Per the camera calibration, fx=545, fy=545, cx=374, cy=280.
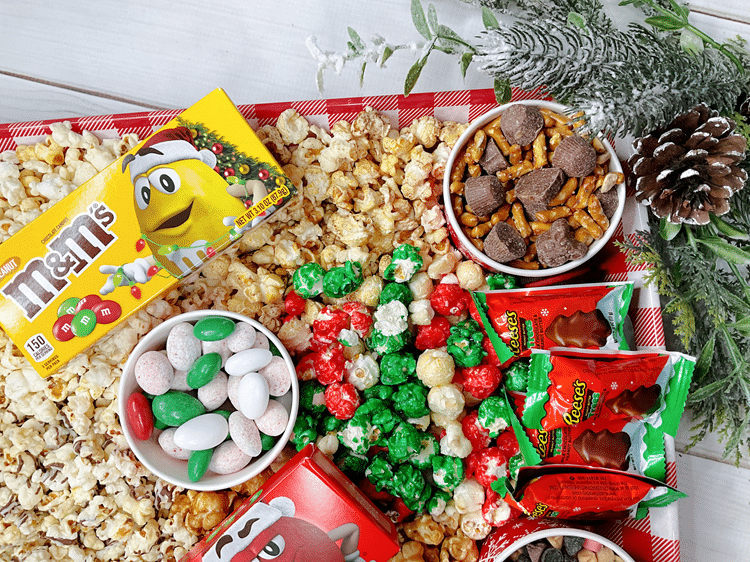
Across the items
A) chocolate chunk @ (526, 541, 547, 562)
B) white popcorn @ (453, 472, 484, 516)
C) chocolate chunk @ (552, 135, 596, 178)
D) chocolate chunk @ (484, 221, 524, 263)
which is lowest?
chocolate chunk @ (526, 541, 547, 562)

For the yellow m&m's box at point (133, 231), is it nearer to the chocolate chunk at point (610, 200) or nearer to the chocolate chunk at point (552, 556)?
the chocolate chunk at point (610, 200)

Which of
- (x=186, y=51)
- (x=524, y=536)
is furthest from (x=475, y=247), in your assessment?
(x=186, y=51)

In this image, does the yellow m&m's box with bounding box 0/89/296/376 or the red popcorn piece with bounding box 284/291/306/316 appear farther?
the red popcorn piece with bounding box 284/291/306/316

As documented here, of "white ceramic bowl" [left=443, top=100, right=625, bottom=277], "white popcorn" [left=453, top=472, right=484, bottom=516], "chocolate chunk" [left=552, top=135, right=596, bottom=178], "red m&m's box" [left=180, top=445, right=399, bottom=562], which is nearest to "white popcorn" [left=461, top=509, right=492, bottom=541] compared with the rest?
"white popcorn" [left=453, top=472, right=484, bottom=516]

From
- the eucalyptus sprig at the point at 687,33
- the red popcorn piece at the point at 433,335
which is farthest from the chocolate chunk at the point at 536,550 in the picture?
the eucalyptus sprig at the point at 687,33

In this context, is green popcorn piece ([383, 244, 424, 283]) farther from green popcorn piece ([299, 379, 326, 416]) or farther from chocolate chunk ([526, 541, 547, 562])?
chocolate chunk ([526, 541, 547, 562])
